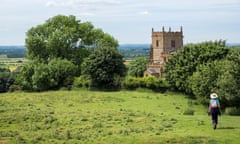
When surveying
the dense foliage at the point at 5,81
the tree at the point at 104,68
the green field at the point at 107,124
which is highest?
the tree at the point at 104,68

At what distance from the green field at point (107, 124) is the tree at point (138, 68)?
5155 cm

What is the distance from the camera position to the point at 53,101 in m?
45.0

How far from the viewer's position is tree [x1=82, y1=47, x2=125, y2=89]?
5756cm

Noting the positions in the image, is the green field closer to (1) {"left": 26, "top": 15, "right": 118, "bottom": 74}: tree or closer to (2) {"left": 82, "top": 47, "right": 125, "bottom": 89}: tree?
(2) {"left": 82, "top": 47, "right": 125, "bottom": 89}: tree

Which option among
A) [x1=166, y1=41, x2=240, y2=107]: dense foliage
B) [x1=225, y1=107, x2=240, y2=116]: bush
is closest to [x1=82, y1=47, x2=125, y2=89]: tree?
[x1=166, y1=41, x2=240, y2=107]: dense foliage

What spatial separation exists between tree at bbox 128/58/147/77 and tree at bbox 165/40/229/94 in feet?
138

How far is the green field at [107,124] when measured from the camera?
76.3 feet

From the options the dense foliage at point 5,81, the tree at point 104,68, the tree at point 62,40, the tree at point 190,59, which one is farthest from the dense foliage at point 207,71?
the dense foliage at point 5,81

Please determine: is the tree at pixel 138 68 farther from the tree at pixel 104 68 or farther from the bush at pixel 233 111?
the bush at pixel 233 111

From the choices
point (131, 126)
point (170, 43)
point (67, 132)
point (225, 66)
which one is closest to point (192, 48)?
point (225, 66)

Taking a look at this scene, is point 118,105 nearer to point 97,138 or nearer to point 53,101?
point 53,101

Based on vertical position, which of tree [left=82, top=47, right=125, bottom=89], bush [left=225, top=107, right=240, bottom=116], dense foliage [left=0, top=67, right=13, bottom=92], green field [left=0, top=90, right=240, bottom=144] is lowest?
dense foliage [left=0, top=67, right=13, bottom=92]

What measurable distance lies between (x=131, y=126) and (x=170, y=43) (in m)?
75.2

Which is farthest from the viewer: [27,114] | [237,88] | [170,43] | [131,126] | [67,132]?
[170,43]
